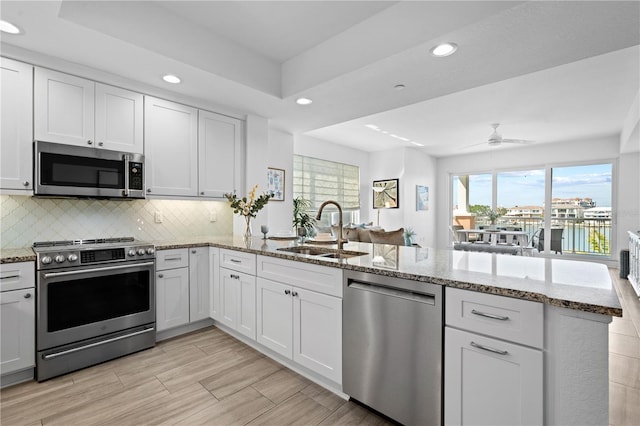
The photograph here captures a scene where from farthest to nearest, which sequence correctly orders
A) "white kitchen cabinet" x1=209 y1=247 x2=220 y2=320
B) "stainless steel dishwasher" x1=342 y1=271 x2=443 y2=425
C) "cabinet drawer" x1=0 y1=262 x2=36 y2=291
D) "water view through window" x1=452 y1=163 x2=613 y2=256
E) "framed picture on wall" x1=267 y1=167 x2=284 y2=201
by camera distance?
"water view through window" x1=452 y1=163 x2=613 y2=256, "framed picture on wall" x1=267 y1=167 x2=284 y2=201, "white kitchen cabinet" x1=209 y1=247 x2=220 y2=320, "cabinet drawer" x1=0 y1=262 x2=36 y2=291, "stainless steel dishwasher" x1=342 y1=271 x2=443 y2=425

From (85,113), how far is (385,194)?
6.31 m

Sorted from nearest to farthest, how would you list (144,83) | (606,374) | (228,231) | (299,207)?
(606,374) → (144,83) → (228,231) → (299,207)

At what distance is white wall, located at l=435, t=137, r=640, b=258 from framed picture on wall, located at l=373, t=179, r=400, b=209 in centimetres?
197

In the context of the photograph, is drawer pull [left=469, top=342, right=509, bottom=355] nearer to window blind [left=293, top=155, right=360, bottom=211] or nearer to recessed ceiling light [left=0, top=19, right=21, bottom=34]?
recessed ceiling light [left=0, top=19, right=21, bottom=34]

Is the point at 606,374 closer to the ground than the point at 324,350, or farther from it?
farther from it

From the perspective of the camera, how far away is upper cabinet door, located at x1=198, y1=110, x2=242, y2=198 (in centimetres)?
342

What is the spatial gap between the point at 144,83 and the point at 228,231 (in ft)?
6.05

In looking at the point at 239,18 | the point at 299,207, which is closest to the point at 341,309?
the point at 239,18

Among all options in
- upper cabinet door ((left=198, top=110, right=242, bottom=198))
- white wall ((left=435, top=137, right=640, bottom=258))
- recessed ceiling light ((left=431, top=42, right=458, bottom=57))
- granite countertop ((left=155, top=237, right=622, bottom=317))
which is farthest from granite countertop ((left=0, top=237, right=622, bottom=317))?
white wall ((left=435, top=137, right=640, bottom=258))

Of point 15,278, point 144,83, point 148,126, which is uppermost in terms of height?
point 144,83

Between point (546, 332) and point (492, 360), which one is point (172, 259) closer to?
point (492, 360)

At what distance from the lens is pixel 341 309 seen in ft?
6.14

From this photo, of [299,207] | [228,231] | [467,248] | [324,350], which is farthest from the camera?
[299,207]

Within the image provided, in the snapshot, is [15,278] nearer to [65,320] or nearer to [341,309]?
[65,320]
